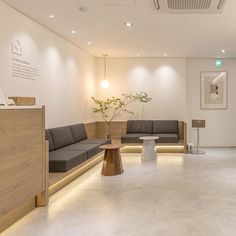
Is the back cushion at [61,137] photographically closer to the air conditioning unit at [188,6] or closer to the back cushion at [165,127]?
the air conditioning unit at [188,6]

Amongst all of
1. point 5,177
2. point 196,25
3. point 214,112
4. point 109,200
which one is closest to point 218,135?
point 214,112

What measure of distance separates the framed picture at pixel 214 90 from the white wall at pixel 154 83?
786mm

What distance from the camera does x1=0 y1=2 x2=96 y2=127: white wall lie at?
4539mm

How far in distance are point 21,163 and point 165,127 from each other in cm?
636

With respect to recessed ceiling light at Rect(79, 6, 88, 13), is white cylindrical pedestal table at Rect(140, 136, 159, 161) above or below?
below

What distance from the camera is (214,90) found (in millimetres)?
9828

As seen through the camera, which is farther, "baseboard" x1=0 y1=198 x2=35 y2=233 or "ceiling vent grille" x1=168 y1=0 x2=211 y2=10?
"ceiling vent grille" x1=168 y1=0 x2=211 y2=10

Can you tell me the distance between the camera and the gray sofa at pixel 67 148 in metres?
4.79

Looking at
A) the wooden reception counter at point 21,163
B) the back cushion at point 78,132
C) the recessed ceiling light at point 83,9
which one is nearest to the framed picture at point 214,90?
→ the back cushion at point 78,132

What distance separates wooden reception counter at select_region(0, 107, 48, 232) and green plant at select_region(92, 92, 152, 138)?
217 inches

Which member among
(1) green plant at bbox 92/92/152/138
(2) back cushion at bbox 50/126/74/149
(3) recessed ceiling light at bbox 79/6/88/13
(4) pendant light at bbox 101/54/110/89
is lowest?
(2) back cushion at bbox 50/126/74/149

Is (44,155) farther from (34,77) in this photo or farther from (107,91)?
(107,91)

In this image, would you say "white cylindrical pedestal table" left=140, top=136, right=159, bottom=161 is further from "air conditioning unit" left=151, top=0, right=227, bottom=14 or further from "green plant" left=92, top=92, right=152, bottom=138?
"air conditioning unit" left=151, top=0, right=227, bottom=14

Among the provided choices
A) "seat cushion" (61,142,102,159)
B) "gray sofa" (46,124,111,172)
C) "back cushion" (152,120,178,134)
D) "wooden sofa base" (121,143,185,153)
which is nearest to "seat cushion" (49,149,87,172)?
"gray sofa" (46,124,111,172)
